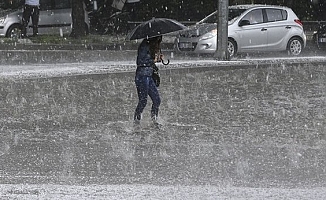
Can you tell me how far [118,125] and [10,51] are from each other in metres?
12.6

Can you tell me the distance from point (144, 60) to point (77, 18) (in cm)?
1781

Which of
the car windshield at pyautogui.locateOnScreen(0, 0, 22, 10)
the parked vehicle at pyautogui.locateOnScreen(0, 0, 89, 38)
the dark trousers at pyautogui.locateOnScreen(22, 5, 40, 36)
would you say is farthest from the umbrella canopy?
the car windshield at pyautogui.locateOnScreen(0, 0, 22, 10)

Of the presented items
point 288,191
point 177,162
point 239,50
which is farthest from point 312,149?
point 239,50

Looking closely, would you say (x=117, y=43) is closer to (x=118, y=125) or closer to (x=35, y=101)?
(x=35, y=101)

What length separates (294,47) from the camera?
24.9m

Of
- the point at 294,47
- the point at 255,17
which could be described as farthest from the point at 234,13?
the point at 294,47

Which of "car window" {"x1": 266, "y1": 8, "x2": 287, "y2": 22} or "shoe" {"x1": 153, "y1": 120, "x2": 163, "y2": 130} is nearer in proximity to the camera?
"shoe" {"x1": 153, "y1": 120, "x2": 163, "y2": 130}

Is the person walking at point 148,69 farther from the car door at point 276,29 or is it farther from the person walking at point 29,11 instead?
the person walking at point 29,11

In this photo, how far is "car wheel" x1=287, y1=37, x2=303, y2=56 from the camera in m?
24.8

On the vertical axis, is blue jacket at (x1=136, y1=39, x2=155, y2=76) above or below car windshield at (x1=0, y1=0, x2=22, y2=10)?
above

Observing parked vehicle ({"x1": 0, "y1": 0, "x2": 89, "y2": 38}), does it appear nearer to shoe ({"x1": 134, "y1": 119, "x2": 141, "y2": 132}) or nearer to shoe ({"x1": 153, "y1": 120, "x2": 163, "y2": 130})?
shoe ({"x1": 134, "y1": 119, "x2": 141, "y2": 132})

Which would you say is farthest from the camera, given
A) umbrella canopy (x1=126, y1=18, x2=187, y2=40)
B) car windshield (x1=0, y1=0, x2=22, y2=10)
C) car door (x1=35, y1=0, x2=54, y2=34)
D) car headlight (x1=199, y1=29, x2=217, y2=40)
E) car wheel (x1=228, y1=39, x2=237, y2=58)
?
car windshield (x1=0, y1=0, x2=22, y2=10)

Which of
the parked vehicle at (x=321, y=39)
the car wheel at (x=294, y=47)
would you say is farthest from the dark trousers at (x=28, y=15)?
the parked vehicle at (x=321, y=39)

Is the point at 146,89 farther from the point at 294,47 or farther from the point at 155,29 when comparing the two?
the point at 294,47
